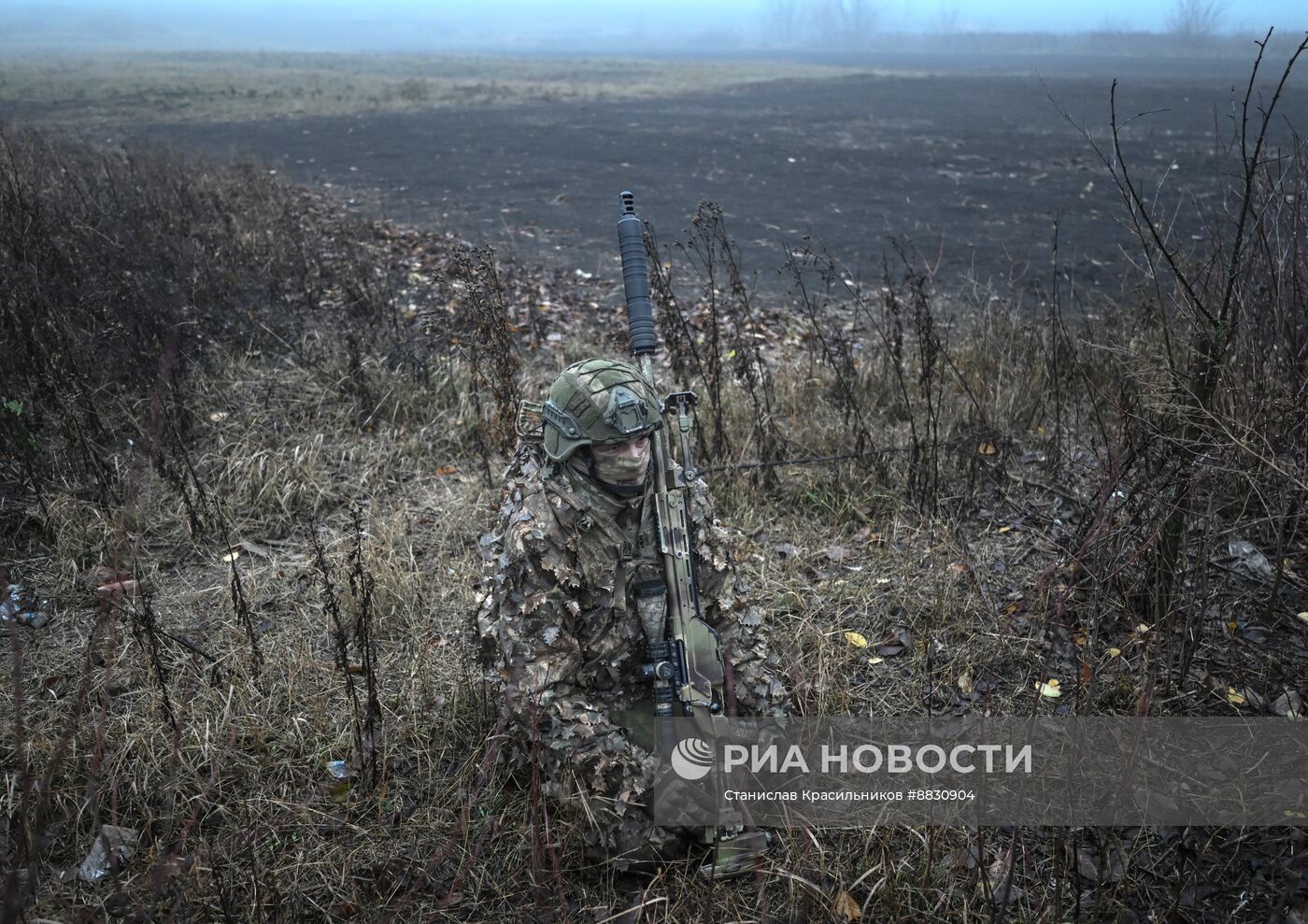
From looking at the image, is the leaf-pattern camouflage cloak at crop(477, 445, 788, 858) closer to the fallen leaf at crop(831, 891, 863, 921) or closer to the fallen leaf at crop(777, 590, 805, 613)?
the fallen leaf at crop(831, 891, 863, 921)

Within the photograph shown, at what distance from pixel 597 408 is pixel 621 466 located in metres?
0.20

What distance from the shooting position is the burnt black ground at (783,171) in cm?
1043

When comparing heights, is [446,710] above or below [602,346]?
below

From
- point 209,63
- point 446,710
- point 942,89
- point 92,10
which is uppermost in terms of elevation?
point 92,10

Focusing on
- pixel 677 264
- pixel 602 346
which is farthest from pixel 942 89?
pixel 602 346

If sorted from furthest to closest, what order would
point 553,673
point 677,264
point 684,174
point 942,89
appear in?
1. point 942,89
2. point 684,174
3. point 677,264
4. point 553,673

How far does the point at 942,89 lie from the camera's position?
99.6 feet

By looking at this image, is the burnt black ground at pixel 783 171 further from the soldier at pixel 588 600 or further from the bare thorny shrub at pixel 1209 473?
the soldier at pixel 588 600

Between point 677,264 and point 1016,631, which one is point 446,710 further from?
point 677,264

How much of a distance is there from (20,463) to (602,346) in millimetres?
3754

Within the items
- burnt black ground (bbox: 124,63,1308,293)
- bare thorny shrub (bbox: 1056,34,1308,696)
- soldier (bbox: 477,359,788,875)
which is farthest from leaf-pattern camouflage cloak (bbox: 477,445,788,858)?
burnt black ground (bbox: 124,63,1308,293)
